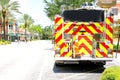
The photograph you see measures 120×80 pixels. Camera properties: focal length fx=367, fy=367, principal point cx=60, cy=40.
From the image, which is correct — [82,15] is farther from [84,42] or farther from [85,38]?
[84,42]

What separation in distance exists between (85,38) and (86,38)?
0.05m

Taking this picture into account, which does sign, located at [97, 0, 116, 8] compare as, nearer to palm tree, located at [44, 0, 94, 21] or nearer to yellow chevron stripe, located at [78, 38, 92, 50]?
palm tree, located at [44, 0, 94, 21]

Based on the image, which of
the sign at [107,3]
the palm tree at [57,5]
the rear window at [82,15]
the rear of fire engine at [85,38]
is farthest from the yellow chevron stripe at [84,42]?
the sign at [107,3]

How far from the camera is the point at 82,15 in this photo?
17.2 metres

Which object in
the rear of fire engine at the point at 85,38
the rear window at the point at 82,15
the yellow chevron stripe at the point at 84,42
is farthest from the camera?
the rear window at the point at 82,15

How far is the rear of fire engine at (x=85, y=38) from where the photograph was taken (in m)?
16.2

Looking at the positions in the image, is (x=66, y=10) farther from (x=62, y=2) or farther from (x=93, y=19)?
(x=62, y=2)

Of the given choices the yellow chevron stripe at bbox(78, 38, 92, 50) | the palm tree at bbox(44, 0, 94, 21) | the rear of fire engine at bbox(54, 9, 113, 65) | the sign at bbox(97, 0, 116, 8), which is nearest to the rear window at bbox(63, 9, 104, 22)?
the rear of fire engine at bbox(54, 9, 113, 65)

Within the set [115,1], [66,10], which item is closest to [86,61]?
[66,10]

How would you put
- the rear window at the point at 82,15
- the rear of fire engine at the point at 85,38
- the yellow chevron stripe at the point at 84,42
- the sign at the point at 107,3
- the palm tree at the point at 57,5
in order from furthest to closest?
the sign at the point at 107,3
the palm tree at the point at 57,5
the rear window at the point at 82,15
the yellow chevron stripe at the point at 84,42
the rear of fire engine at the point at 85,38

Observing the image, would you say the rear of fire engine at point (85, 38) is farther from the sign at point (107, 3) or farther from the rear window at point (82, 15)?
the sign at point (107, 3)

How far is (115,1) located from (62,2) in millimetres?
19559

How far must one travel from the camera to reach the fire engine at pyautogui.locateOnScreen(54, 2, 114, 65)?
16.2 meters

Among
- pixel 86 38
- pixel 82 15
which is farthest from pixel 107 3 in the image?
pixel 86 38
